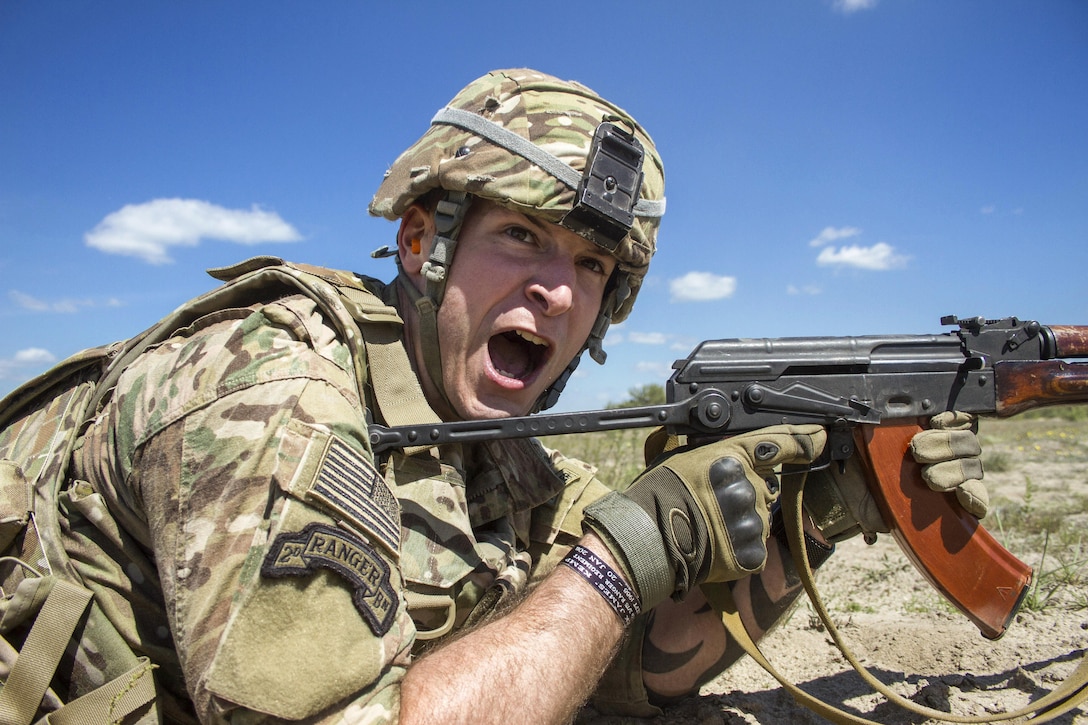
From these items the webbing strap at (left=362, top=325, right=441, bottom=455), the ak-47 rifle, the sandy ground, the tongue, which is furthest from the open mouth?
the sandy ground

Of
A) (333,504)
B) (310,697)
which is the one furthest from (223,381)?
(310,697)

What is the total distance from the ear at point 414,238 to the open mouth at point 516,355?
1.37 feet

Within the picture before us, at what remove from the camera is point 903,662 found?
3172 mm

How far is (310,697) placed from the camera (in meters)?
1.64

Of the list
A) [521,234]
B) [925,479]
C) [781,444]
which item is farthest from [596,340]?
[925,479]

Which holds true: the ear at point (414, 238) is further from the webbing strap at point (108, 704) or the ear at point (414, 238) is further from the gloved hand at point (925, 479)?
the gloved hand at point (925, 479)

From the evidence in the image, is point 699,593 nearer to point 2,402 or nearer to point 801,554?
point 801,554

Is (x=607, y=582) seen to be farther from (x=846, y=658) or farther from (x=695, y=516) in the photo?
(x=846, y=658)

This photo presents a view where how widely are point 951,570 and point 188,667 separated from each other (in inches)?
107

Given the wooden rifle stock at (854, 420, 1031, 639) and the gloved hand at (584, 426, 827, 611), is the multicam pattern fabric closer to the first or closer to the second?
the gloved hand at (584, 426, 827, 611)

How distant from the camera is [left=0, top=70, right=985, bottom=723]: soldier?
5.62 feet

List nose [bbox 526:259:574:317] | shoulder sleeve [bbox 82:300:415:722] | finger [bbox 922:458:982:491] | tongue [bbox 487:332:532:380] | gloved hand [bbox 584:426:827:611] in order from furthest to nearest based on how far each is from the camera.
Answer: tongue [bbox 487:332:532:380], finger [bbox 922:458:982:491], nose [bbox 526:259:574:317], gloved hand [bbox 584:426:827:611], shoulder sleeve [bbox 82:300:415:722]

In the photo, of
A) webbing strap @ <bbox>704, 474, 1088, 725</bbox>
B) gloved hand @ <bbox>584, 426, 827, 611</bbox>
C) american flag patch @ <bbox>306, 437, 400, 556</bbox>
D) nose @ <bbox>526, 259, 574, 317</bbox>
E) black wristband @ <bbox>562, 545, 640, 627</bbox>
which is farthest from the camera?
nose @ <bbox>526, 259, 574, 317</bbox>

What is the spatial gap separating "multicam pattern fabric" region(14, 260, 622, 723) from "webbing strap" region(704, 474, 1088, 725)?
1.12 metres
